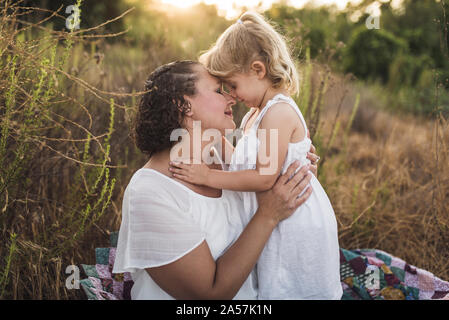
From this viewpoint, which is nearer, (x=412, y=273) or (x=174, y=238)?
(x=174, y=238)

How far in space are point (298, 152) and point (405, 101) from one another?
6.45m

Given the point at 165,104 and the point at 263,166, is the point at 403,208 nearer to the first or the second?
the point at 263,166

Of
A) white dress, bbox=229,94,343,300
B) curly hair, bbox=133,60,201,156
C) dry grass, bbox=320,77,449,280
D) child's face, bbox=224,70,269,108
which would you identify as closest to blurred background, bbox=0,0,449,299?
dry grass, bbox=320,77,449,280

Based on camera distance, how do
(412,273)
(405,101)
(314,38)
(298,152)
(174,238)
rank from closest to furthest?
(174,238) → (298,152) → (412,273) → (314,38) → (405,101)

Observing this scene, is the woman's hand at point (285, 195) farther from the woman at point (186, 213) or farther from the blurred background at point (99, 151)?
the blurred background at point (99, 151)

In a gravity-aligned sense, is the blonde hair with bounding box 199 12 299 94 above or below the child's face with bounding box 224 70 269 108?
above

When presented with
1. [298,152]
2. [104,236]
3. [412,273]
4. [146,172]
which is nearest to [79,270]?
[104,236]

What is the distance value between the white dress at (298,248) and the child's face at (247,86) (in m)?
0.16

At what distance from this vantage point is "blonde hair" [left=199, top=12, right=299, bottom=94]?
6.93ft

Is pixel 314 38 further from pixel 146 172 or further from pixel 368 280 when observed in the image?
pixel 146 172

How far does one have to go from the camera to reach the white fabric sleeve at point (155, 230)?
159cm

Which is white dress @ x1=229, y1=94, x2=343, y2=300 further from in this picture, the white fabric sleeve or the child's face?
the white fabric sleeve

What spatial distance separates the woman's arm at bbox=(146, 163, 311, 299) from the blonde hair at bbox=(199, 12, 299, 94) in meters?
0.68
